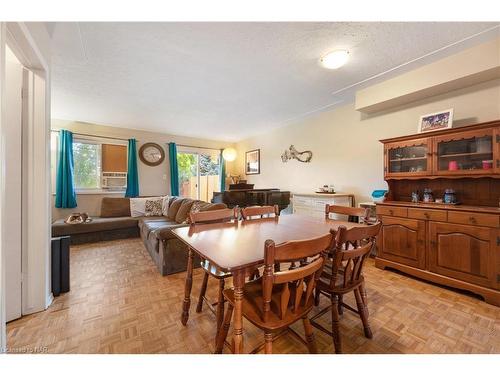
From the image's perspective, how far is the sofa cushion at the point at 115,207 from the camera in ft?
14.3

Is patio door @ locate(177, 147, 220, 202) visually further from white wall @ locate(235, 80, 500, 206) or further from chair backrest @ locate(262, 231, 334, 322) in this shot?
chair backrest @ locate(262, 231, 334, 322)

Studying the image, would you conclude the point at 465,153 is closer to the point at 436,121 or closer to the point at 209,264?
the point at 436,121

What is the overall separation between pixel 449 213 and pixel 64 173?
248 inches

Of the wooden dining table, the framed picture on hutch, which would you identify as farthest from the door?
the framed picture on hutch

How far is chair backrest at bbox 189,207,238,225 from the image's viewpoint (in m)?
1.69

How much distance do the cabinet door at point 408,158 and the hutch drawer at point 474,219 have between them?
1.83 ft

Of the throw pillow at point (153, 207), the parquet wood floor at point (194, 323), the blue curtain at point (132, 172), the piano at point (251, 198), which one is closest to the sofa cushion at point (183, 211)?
the piano at point (251, 198)

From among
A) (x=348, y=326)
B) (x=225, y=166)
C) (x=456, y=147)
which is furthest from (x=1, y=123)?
(x=225, y=166)

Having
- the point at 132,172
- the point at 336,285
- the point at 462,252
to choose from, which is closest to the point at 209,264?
the point at 336,285

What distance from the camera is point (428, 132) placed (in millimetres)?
2330

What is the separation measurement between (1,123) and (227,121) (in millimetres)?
3763

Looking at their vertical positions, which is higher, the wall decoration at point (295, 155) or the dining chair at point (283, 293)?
the wall decoration at point (295, 155)

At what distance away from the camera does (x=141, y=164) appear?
514 cm

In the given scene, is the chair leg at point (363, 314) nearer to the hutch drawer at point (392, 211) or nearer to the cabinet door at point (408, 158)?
the hutch drawer at point (392, 211)
